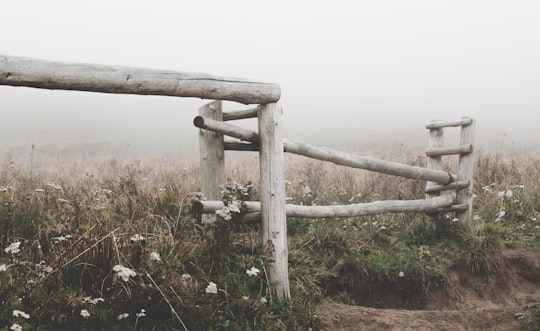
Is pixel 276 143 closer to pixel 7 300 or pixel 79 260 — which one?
pixel 79 260

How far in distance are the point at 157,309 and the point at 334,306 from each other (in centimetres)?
175

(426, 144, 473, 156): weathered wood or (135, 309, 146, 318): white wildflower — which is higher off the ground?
(426, 144, 473, 156): weathered wood

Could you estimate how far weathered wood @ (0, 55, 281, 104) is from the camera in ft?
10.6

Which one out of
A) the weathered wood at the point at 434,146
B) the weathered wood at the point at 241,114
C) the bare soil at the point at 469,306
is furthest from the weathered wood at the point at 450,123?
the weathered wood at the point at 241,114

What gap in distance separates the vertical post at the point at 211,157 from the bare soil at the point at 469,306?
56.2 inches

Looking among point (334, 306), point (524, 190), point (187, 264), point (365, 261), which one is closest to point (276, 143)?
point (187, 264)

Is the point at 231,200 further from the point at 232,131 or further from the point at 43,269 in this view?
the point at 43,269

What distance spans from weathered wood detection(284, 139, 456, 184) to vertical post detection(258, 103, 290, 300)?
15.9 inches

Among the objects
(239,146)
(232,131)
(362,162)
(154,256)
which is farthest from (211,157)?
(362,162)

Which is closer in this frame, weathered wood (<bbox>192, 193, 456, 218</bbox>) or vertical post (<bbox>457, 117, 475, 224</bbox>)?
weathered wood (<bbox>192, 193, 456, 218</bbox>)

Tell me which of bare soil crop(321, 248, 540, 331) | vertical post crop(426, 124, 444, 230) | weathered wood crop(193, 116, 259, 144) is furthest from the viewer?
vertical post crop(426, 124, 444, 230)

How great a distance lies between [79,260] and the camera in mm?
3812

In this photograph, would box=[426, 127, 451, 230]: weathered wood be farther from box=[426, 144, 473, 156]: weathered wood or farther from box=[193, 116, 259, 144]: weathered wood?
box=[193, 116, 259, 144]: weathered wood

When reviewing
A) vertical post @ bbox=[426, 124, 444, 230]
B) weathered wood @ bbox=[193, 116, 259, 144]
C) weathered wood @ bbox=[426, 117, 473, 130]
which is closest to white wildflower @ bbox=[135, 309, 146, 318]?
weathered wood @ bbox=[193, 116, 259, 144]
